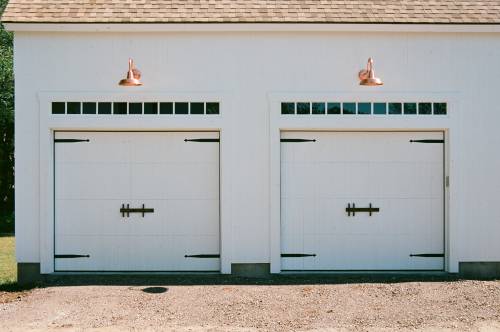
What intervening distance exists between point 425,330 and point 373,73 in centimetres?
405

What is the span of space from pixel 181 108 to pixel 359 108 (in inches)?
106

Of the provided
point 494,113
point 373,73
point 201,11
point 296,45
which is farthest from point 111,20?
point 494,113

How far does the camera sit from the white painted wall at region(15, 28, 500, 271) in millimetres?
9727

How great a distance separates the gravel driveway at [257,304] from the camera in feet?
24.0

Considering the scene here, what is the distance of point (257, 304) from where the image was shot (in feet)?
26.8

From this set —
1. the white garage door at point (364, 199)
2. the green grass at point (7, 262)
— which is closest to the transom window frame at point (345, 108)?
the white garage door at point (364, 199)

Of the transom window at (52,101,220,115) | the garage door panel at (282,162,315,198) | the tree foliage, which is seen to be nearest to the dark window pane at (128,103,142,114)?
the transom window at (52,101,220,115)

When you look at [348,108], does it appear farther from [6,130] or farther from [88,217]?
[6,130]

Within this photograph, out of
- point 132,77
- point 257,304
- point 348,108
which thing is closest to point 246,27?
point 132,77

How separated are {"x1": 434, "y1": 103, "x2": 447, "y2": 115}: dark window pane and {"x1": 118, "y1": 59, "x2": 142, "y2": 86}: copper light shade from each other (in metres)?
4.46

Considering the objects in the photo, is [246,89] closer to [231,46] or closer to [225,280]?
[231,46]

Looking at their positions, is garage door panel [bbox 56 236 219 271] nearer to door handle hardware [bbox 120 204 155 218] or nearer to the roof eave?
door handle hardware [bbox 120 204 155 218]

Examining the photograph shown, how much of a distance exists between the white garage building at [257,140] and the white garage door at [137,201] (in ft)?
0.07

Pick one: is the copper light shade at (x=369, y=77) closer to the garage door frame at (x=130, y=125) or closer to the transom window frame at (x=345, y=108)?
the transom window frame at (x=345, y=108)
